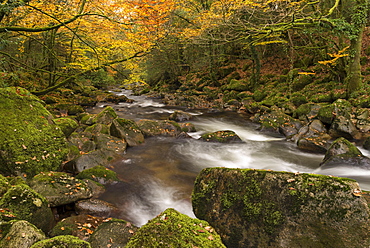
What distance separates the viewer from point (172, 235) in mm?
2014

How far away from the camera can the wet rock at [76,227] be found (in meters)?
3.41

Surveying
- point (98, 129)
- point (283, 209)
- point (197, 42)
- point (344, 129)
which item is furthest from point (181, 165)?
point (197, 42)

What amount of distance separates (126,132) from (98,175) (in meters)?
3.49

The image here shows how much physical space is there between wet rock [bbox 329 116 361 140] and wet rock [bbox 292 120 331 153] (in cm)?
38

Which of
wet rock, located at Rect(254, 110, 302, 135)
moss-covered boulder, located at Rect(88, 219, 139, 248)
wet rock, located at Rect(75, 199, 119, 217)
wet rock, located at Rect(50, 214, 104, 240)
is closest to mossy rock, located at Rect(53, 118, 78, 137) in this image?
wet rock, located at Rect(75, 199, 119, 217)

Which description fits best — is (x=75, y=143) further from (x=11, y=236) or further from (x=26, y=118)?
(x=11, y=236)

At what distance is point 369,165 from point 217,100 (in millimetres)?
14272

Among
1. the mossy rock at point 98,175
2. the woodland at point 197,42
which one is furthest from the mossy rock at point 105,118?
the mossy rock at point 98,175

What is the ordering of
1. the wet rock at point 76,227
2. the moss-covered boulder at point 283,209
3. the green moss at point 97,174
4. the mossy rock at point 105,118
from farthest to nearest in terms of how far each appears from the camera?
the mossy rock at point 105,118, the green moss at point 97,174, the wet rock at point 76,227, the moss-covered boulder at point 283,209

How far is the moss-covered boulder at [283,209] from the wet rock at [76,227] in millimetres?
1928

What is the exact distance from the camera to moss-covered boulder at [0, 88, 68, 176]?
16.1ft

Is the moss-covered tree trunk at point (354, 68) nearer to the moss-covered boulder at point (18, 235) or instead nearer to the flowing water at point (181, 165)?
the flowing water at point (181, 165)

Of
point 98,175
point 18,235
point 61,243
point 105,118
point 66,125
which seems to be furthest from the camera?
point 105,118

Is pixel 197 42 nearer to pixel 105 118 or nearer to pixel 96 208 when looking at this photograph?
pixel 105 118
